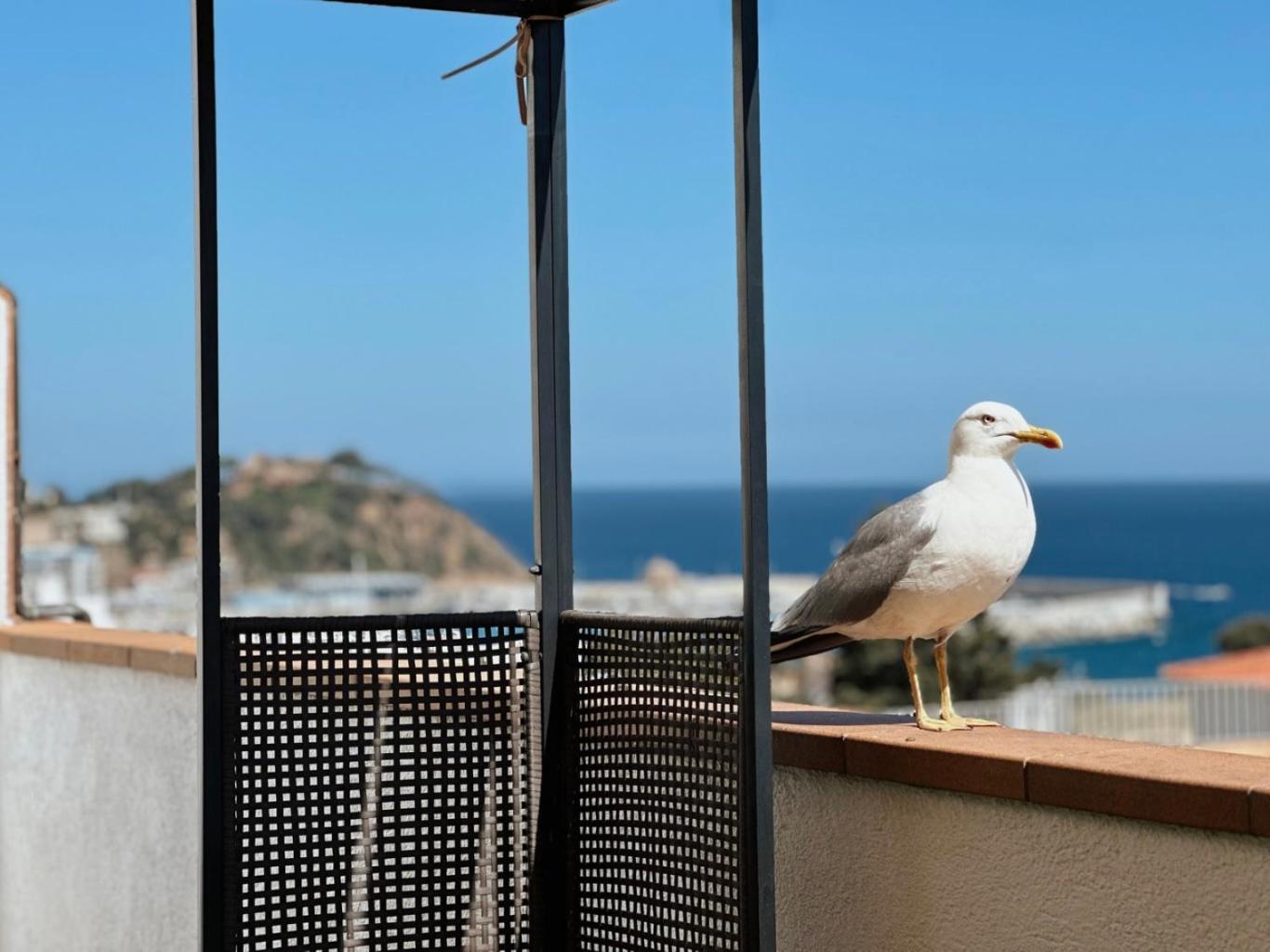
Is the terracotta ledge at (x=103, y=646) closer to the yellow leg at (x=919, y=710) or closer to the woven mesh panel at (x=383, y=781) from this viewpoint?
the woven mesh panel at (x=383, y=781)

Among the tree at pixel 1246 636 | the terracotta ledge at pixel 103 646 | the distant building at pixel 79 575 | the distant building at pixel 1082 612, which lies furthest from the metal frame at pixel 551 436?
the distant building at pixel 1082 612

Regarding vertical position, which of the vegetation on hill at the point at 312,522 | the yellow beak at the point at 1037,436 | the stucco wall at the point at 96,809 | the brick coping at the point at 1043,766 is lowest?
the stucco wall at the point at 96,809

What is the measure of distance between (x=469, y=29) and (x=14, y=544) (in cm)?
240

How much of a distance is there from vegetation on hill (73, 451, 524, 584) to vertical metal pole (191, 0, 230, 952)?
54051 mm

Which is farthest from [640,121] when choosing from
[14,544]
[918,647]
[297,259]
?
[14,544]

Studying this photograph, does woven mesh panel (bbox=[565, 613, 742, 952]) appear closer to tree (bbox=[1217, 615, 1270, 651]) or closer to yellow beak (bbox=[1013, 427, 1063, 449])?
yellow beak (bbox=[1013, 427, 1063, 449])

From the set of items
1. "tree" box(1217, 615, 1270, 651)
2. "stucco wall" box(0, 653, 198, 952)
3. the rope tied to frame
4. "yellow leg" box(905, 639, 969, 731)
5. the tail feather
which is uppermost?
the rope tied to frame

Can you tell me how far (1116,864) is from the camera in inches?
82.7

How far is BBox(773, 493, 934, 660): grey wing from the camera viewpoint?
2.49 metres

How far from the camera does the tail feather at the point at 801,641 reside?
2.59 metres

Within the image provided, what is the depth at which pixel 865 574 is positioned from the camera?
8.27ft

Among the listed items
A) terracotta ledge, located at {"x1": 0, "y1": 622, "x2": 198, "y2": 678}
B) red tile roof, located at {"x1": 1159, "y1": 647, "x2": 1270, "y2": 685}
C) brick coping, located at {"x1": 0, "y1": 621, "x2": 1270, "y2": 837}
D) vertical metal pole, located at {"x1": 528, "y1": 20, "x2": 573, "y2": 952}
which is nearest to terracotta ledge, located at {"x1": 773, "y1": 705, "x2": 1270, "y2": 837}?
brick coping, located at {"x1": 0, "y1": 621, "x2": 1270, "y2": 837}

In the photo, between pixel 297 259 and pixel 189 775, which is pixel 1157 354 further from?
pixel 189 775

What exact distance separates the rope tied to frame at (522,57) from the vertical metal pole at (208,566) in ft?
1.63
